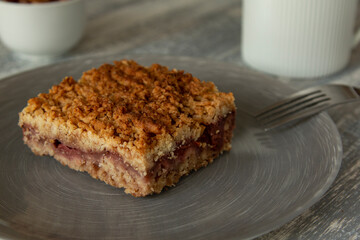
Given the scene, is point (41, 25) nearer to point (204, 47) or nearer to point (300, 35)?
point (204, 47)

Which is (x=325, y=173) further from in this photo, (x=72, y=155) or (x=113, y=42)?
(x=113, y=42)

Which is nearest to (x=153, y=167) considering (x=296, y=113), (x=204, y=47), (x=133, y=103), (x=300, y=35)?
(x=133, y=103)

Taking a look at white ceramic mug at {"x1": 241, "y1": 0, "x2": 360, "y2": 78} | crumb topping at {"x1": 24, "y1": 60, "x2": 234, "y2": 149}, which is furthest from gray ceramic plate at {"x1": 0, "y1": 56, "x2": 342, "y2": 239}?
white ceramic mug at {"x1": 241, "y1": 0, "x2": 360, "y2": 78}

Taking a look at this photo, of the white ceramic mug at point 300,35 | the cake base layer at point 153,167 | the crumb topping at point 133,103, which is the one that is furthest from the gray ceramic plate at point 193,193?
the white ceramic mug at point 300,35

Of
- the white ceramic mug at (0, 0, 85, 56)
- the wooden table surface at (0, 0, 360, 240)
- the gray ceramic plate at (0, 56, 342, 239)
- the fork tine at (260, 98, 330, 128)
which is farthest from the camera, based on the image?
the white ceramic mug at (0, 0, 85, 56)

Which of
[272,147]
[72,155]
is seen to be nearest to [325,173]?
[272,147]

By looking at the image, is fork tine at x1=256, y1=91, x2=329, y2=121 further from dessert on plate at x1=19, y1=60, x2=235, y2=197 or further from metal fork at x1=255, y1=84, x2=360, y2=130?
dessert on plate at x1=19, y1=60, x2=235, y2=197

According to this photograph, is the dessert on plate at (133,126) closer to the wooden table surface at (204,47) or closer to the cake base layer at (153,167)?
the cake base layer at (153,167)
